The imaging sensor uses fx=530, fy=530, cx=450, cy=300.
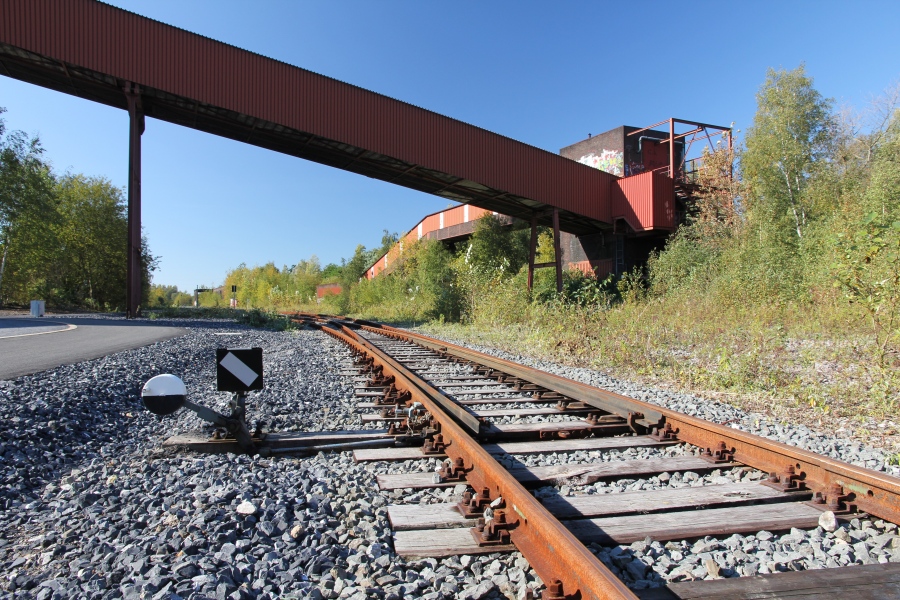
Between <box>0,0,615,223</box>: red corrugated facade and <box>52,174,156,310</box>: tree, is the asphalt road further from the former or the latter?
<box>52,174,156,310</box>: tree

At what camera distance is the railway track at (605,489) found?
1.77 m

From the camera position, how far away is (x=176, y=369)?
24.1ft

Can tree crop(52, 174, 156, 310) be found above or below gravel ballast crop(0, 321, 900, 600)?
above

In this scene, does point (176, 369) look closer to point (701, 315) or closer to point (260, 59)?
point (701, 315)

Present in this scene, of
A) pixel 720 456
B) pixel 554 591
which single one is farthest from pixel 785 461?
pixel 554 591

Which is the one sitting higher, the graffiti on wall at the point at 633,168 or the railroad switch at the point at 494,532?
the graffiti on wall at the point at 633,168

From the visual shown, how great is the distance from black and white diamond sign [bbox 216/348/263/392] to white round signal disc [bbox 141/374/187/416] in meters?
0.51

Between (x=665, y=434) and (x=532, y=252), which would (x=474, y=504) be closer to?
(x=665, y=434)

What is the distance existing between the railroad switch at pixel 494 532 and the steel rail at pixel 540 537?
0.01 metres

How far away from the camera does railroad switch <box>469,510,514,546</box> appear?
2146mm

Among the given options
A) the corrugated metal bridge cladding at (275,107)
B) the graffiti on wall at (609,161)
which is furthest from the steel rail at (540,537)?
the graffiti on wall at (609,161)

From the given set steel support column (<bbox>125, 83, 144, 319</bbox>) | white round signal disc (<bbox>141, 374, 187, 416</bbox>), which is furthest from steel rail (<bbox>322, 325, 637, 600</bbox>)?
steel support column (<bbox>125, 83, 144, 319</bbox>)

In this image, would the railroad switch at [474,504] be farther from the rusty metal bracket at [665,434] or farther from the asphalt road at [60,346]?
the asphalt road at [60,346]

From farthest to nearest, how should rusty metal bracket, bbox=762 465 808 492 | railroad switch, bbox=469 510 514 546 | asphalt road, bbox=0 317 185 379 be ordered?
asphalt road, bbox=0 317 185 379 → rusty metal bracket, bbox=762 465 808 492 → railroad switch, bbox=469 510 514 546
